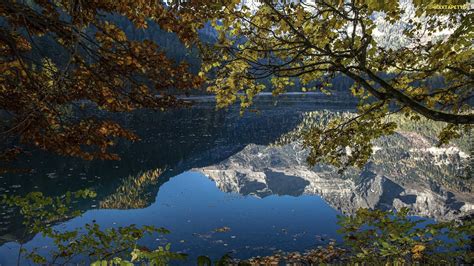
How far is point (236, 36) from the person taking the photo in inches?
263

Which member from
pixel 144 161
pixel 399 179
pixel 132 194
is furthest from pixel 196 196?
pixel 399 179

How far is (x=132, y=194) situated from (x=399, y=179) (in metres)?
→ 51.3

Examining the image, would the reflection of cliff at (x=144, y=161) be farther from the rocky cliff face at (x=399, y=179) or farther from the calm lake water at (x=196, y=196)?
the rocky cliff face at (x=399, y=179)

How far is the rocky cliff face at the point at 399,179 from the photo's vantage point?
38656 mm

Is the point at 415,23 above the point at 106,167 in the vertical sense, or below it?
above

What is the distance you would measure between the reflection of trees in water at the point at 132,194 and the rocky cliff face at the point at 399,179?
21.0 ft

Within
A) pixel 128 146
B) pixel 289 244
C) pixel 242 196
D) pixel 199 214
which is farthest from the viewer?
pixel 128 146

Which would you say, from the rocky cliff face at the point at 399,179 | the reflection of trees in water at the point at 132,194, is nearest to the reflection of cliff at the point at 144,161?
the reflection of trees in water at the point at 132,194

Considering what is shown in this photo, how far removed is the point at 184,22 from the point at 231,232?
1846 centimetres

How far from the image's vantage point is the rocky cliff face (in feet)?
127

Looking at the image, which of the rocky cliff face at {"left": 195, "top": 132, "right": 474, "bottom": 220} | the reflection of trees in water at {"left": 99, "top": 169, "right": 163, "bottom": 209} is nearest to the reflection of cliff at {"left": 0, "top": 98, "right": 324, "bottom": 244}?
A: the reflection of trees in water at {"left": 99, "top": 169, "right": 163, "bottom": 209}

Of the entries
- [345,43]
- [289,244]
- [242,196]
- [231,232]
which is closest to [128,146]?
[242,196]

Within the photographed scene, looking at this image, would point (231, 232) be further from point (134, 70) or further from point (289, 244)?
point (134, 70)

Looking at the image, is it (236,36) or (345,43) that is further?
(236,36)
